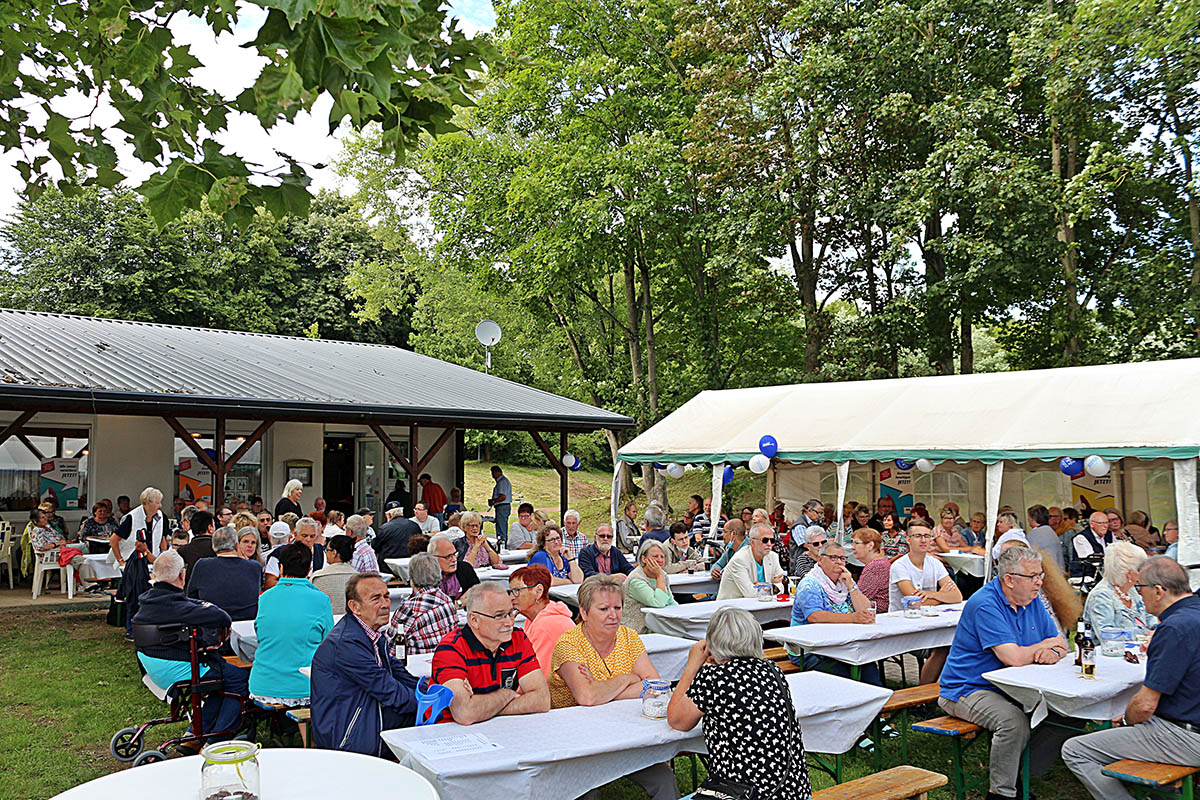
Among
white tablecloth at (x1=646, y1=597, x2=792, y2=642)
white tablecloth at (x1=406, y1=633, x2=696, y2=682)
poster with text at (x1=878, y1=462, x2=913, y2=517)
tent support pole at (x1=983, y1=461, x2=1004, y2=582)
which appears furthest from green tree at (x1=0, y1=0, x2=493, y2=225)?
poster with text at (x1=878, y1=462, x2=913, y2=517)

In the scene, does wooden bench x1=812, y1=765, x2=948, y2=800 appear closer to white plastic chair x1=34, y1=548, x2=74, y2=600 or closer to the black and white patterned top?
the black and white patterned top

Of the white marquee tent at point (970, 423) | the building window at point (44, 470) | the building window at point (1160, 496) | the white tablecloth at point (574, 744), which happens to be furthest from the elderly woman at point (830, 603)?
the building window at point (44, 470)

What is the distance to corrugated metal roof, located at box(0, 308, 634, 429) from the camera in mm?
11195

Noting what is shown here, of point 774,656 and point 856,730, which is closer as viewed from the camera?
point 856,730

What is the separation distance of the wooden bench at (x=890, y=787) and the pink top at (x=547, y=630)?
1.56 metres

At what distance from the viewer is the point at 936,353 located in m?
20.6

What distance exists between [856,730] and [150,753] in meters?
4.36

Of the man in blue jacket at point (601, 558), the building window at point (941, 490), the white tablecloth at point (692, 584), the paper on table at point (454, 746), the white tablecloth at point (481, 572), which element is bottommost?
the white tablecloth at point (692, 584)

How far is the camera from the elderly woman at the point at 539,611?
491cm

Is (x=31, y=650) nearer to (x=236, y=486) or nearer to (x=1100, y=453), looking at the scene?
(x=236, y=486)

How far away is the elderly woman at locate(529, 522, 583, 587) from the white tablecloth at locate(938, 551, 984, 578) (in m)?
5.31

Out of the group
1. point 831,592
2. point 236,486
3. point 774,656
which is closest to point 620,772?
point 774,656

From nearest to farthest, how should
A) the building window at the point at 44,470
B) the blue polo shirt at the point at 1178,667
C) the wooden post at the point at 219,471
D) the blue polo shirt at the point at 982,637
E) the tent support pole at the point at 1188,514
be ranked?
1. the blue polo shirt at the point at 1178,667
2. the blue polo shirt at the point at 982,637
3. the tent support pole at the point at 1188,514
4. the wooden post at the point at 219,471
5. the building window at the point at 44,470

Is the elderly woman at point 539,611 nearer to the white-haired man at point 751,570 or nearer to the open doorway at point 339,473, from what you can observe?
the white-haired man at point 751,570
